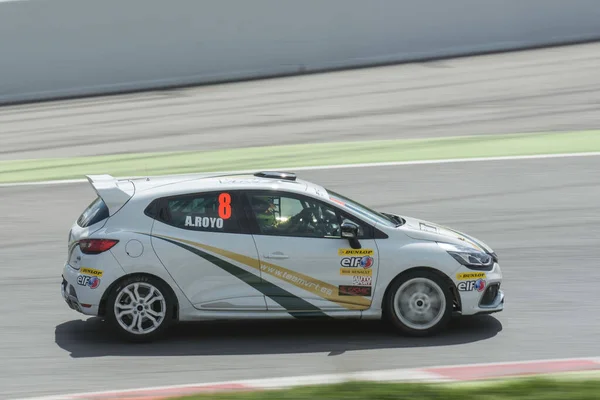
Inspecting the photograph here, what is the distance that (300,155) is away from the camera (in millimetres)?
17281

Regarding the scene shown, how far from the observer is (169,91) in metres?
24.6

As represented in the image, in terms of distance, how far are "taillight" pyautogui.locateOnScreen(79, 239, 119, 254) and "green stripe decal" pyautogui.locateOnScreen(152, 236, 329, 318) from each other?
1.35 feet

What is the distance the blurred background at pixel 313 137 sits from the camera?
8.68 meters

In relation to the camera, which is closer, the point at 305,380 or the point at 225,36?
the point at 305,380

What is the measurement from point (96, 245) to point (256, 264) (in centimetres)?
142

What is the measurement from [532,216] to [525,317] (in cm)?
368

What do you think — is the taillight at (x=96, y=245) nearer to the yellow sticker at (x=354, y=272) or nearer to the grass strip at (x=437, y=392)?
the yellow sticker at (x=354, y=272)

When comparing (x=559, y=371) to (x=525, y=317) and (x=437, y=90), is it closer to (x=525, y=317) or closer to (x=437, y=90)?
(x=525, y=317)

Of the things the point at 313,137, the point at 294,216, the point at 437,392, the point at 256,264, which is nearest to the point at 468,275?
the point at 294,216

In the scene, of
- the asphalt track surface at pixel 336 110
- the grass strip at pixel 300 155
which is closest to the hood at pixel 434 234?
the grass strip at pixel 300 155

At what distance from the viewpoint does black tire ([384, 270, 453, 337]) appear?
8.81m

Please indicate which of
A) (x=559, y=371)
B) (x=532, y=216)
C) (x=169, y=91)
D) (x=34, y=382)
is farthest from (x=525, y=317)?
(x=169, y=91)

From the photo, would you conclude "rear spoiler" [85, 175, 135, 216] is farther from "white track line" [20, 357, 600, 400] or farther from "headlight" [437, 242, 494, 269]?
"headlight" [437, 242, 494, 269]

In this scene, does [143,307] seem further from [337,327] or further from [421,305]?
[421,305]
